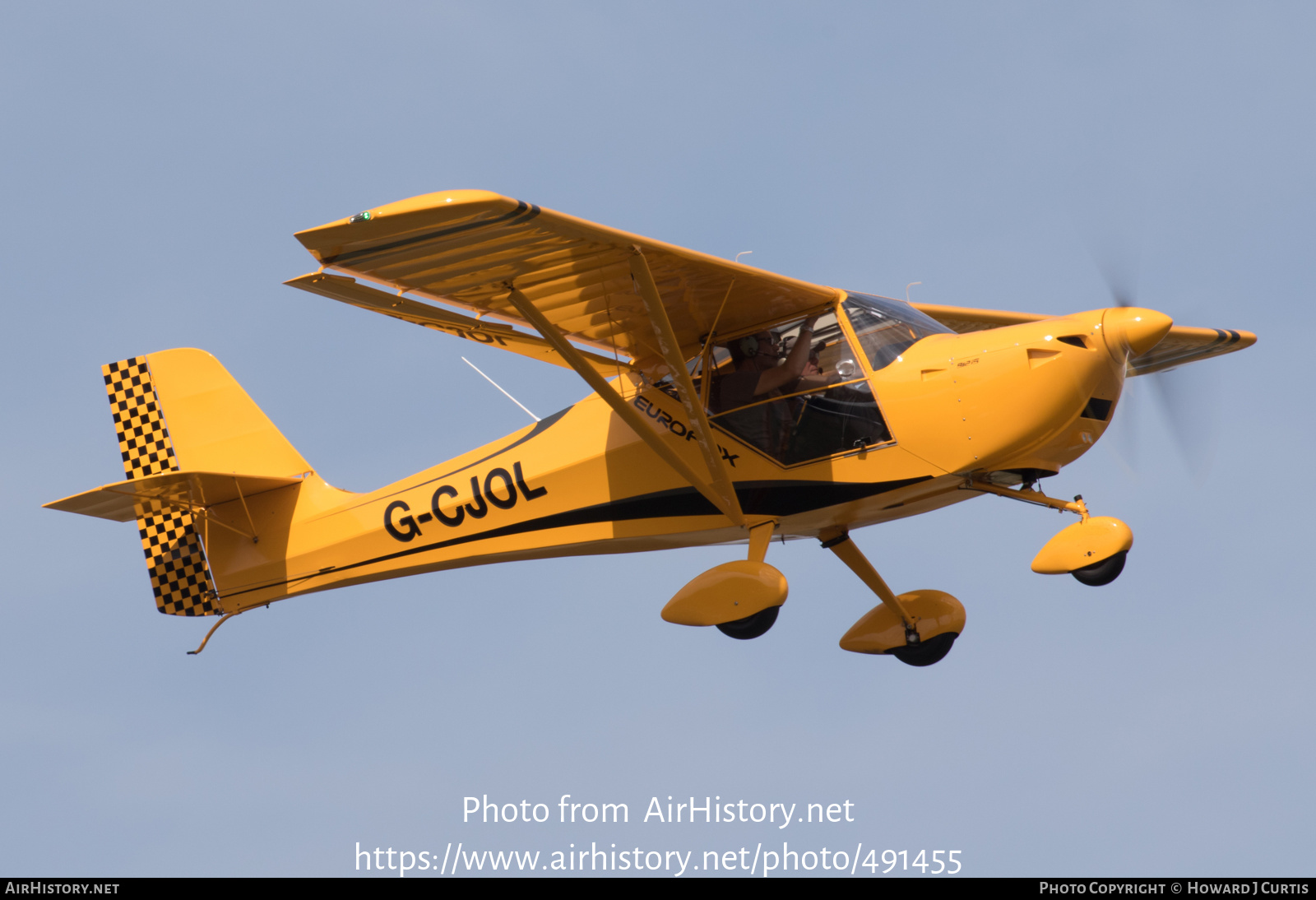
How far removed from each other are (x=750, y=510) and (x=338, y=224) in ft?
12.6

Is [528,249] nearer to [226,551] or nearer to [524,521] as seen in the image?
[524,521]

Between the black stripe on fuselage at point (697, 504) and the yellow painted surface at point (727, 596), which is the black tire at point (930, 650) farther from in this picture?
the yellow painted surface at point (727, 596)

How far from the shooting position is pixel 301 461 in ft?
44.7

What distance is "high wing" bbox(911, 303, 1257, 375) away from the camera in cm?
1287

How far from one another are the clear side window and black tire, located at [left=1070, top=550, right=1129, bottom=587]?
1.64 m

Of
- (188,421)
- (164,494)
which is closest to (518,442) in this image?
(164,494)

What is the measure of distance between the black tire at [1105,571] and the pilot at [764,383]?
220cm

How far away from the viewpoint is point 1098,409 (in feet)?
33.0

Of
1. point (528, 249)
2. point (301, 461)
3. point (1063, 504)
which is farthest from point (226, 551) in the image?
point (1063, 504)

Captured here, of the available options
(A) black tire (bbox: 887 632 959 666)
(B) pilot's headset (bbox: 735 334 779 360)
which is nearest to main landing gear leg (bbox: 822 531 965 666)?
(A) black tire (bbox: 887 632 959 666)

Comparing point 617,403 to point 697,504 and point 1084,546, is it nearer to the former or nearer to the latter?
point 697,504

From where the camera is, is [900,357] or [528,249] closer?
[528,249]

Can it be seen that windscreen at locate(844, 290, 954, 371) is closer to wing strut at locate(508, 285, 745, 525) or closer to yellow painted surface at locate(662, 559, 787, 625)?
wing strut at locate(508, 285, 745, 525)

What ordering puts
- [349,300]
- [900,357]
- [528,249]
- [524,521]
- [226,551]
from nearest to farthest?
1. [528,249]
2. [900,357]
3. [349,300]
4. [524,521]
5. [226,551]
